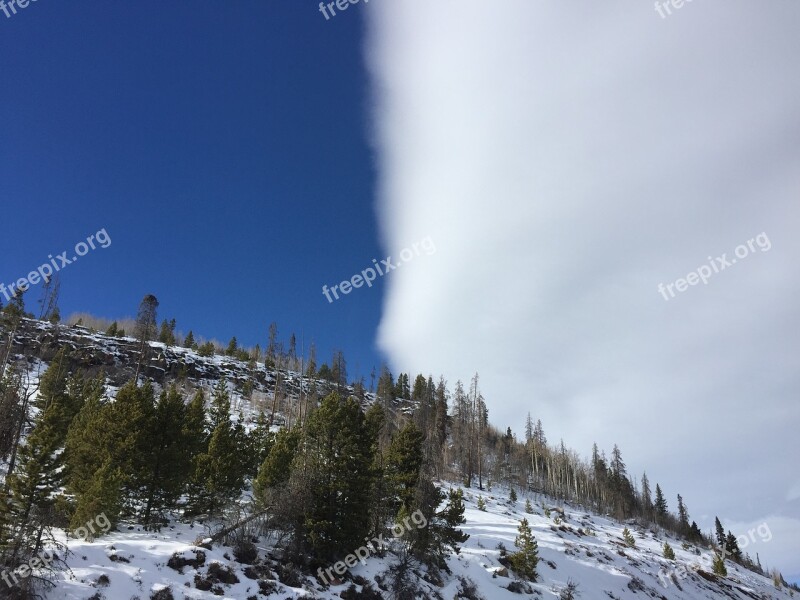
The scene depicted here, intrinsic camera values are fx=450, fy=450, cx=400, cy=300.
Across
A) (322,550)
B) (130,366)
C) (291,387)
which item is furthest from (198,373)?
(322,550)

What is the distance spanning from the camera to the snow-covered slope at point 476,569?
18875mm

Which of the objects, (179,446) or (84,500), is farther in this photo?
(179,446)

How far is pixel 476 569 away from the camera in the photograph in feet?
101

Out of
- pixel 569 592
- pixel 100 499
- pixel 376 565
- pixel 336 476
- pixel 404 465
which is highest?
pixel 404 465

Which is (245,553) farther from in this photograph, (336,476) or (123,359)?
(123,359)

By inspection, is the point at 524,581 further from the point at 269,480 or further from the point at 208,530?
the point at 208,530

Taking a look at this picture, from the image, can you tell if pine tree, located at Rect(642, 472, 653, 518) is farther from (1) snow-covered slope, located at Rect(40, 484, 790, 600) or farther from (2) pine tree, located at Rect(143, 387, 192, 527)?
(2) pine tree, located at Rect(143, 387, 192, 527)

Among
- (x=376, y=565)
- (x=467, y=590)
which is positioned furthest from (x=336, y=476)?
(x=467, y=590)

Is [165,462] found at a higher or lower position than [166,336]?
lower

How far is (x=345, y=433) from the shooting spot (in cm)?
2684

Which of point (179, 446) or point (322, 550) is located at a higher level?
point (179, 446)

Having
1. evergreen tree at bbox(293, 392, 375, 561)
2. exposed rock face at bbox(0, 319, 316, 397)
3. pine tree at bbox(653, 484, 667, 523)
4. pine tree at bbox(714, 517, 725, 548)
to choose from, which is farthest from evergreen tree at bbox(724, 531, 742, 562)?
evergreen tree at bbox(293, 392, 375, 561)

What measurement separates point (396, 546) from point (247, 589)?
11.3 metres

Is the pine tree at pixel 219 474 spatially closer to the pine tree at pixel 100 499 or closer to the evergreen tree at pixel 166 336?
the pine tree at pixel 100 499
